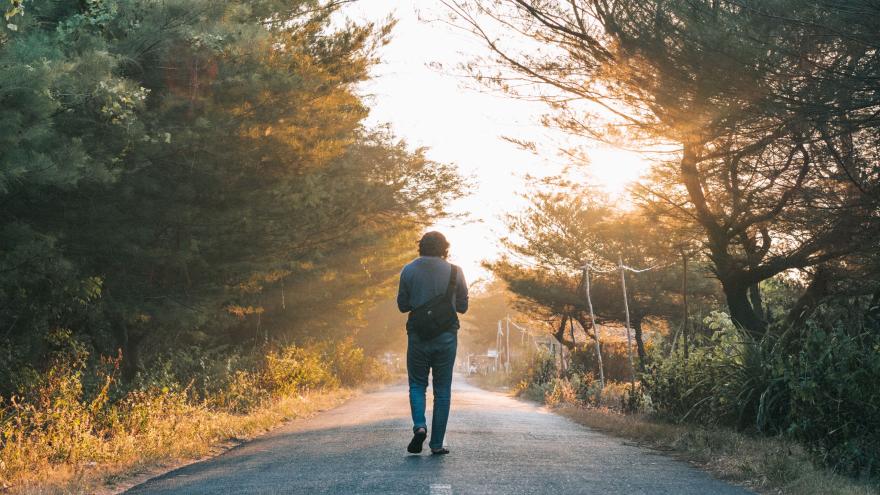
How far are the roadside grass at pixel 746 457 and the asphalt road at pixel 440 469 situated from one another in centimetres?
30

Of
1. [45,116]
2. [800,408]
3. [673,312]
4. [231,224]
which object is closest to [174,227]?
[231,224]

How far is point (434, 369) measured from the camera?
27.7 feet

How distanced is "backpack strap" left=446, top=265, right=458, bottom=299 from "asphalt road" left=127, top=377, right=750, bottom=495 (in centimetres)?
157

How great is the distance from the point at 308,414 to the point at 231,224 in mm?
5885

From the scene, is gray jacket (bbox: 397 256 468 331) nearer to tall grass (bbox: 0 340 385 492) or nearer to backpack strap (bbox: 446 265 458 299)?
backpack strap (bbox: 446 265 458 299)

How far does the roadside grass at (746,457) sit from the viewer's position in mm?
6832

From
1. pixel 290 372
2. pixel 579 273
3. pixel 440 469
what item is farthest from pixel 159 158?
pixel 579 273

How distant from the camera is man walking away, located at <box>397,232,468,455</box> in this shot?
8352 millimetres

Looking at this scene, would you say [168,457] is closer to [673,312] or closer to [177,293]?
[177,293]

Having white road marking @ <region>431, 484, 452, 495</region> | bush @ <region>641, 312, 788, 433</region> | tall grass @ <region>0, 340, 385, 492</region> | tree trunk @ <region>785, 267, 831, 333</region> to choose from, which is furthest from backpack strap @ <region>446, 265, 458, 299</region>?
tree trunk @ <region>785, 267, 831, 333</region>

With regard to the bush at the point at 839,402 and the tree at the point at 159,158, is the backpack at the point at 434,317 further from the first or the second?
the bush at the point at 839,402

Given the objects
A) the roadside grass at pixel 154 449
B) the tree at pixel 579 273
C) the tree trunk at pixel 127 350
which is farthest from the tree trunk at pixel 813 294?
the tree at pixel 579 273

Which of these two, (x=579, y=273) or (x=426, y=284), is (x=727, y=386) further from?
(x=579, y=273)

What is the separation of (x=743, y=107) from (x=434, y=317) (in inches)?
147
